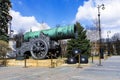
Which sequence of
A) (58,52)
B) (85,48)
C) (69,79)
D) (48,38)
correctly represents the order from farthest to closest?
1. (85,48)
2. (58,52)
3. (48,38)
4. (69,79)

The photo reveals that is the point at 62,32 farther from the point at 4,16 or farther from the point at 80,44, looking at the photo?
the point at 80,44

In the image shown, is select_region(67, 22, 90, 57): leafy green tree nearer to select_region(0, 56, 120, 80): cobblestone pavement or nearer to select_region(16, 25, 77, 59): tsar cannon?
select_region(16, 25, 77, 59): tsar cannon

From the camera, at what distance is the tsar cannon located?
2759cm

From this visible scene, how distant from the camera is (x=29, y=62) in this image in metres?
26.0

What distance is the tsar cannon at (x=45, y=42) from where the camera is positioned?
90.5 feet

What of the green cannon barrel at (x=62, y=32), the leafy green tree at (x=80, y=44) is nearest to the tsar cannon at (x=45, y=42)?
the green cannon barrel at (x=62, y=32)

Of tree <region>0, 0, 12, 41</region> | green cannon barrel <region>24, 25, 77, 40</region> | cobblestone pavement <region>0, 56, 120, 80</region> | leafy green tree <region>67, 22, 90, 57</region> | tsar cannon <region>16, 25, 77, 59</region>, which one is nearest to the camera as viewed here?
cobblestone pavement <region>0, 56, 120, 80</region>

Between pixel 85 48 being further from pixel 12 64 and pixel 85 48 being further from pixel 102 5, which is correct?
pixel 12 64

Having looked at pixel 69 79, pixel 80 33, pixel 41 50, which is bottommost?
pixel 69 79

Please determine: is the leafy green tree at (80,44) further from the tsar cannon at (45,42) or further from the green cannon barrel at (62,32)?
the green cannon barrel at (62,32)

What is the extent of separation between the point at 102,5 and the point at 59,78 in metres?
20.2

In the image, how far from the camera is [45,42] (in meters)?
28.2

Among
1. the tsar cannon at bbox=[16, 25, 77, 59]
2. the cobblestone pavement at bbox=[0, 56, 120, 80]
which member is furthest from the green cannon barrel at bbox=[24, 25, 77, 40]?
the cobblestone pavement at bbox=[0, 56, 120, 80]

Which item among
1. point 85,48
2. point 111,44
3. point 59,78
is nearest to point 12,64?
point 59,78
